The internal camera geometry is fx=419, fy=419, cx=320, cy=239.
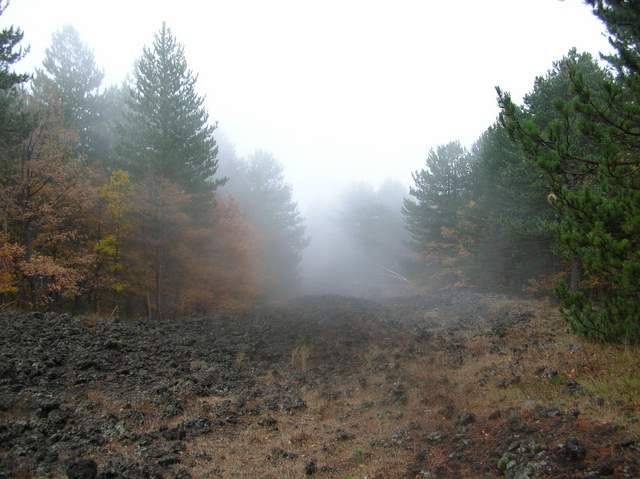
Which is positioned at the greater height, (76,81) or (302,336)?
(76,81)

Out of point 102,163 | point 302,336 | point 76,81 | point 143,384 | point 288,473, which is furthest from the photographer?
point 76,81

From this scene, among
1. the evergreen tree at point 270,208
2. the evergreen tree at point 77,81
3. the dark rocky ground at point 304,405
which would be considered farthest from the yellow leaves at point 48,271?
the evergreen tree at point 270,208

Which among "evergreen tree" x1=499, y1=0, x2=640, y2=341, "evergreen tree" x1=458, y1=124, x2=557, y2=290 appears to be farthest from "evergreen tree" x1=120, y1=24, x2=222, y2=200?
"evergreen tree" x1=499, y1=0, x2=640, y2=341

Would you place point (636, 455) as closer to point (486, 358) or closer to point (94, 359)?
point (486, 358)

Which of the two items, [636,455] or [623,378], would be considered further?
[623,378]

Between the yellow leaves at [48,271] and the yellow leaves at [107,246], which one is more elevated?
the yellow leaves at [107,246]

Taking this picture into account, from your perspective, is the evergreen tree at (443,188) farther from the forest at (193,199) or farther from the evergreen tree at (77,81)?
the evergreen tree at (77,81)

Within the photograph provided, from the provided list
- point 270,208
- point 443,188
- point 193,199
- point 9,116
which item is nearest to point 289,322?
point 193,199

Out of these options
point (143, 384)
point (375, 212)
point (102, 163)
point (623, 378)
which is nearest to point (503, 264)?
point (623, 378)

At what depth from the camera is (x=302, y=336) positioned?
16.3 m

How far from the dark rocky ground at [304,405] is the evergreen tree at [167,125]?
33.6ft

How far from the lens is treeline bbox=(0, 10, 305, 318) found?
59.0 feet

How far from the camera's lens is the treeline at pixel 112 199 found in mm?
17984

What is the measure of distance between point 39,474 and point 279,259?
3873cm
